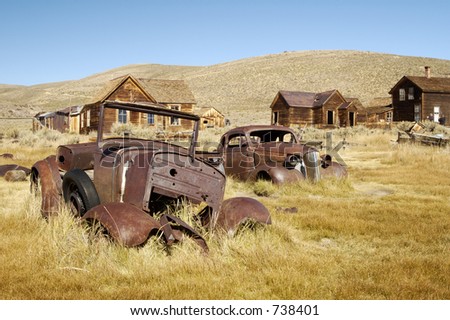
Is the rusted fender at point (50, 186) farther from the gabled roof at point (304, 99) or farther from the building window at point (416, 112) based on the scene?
the building window at point (416, 112)

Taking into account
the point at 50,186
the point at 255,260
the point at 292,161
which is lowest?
the point at 255,260

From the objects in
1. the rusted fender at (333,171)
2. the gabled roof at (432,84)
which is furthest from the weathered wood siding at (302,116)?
the rusted fender at (333,171)

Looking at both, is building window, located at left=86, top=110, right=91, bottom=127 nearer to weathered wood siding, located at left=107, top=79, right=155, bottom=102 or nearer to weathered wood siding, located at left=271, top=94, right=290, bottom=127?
weathered wood siding, located at left=107, top=79, right=155, bottom=102

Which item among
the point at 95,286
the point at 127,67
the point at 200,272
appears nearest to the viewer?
the point at 95,286

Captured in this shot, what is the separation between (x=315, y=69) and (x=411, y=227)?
91148 mm

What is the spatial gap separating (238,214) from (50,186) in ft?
9.82

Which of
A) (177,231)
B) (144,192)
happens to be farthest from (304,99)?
(177,231)

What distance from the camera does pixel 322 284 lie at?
4289 mm

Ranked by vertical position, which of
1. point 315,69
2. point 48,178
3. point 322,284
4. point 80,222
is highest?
point 315,69

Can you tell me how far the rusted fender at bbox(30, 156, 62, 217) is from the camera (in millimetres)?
6273

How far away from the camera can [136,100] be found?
31609mm

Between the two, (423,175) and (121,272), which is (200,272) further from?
(423,175)

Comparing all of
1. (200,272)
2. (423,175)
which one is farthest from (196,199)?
(423,175)

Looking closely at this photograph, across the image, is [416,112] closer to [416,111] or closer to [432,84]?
[416,111]
